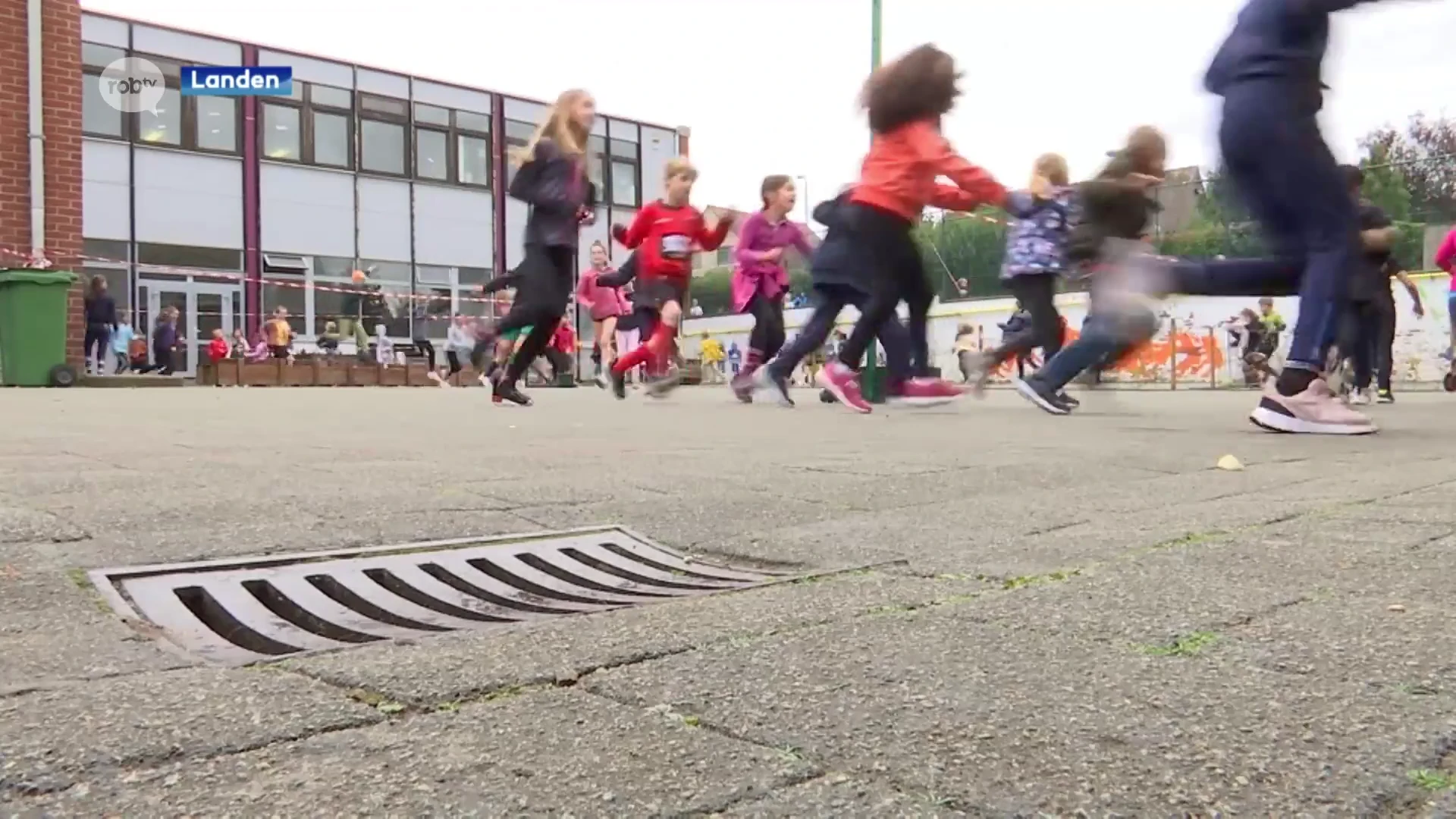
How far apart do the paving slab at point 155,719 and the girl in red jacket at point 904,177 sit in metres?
5.60

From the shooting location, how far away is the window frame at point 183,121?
26.1 m

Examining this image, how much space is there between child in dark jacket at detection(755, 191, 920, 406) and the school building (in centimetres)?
1991

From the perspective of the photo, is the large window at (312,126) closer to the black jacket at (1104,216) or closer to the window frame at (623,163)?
the window frame at (623,163)

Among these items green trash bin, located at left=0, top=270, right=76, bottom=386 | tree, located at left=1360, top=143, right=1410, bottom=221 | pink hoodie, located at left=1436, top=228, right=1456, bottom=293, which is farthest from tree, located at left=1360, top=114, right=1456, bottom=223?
green trash bin, located at left=0, top=270, right=76, bottom=386

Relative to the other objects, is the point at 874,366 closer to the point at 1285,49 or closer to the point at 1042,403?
the point at 1042,403

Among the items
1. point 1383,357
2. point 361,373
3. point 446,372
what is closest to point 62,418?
point 1383,357

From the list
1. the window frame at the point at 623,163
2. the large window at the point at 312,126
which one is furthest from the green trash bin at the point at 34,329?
the window frame at the point at 623,163

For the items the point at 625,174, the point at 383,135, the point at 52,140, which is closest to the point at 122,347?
the point at 52,140

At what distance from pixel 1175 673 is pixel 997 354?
6636 millimetres

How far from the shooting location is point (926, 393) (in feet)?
24.6

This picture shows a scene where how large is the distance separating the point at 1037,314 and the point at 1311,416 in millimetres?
2882

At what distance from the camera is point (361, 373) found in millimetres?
21375

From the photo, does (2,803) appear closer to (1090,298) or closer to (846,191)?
(1090,298)

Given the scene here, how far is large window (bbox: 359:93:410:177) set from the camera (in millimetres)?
29859
